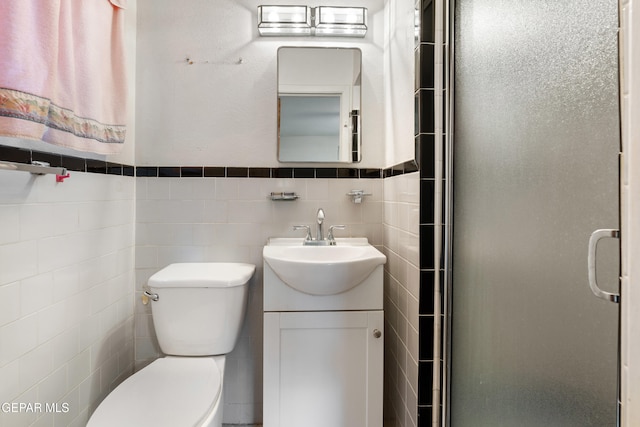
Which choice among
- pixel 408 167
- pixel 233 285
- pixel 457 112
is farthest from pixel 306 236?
pixel 457 112

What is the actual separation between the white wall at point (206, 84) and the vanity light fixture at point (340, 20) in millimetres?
61

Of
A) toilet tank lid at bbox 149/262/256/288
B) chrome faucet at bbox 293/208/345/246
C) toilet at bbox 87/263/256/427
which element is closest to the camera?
toilet at bbox 87/263/256/427

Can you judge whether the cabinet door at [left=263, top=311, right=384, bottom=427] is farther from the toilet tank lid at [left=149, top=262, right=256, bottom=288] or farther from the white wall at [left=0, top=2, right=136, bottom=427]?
the white wall at [left=0, top=2, right=136, bottom=427]

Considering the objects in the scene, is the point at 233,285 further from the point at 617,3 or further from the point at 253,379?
the point at 617,3

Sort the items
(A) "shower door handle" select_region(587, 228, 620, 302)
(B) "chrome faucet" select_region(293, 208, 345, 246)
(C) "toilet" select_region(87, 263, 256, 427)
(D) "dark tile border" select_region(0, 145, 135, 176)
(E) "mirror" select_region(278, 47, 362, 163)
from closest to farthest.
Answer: (A) "shower door handle" select_region(587, 228, 620, 302), (D) "dark tile border" select_region(0, 145, 135, 176), (C) "toilet" select_region(87, 263, 256, 427), (B) "chrome faucet" select_region(293, 208, 345, 246), (E) "mirror" select_region(278, 47, 362, 163)

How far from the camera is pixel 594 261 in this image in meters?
0.62

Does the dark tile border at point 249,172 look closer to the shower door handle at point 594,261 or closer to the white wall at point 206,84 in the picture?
the white wall at point 206,84

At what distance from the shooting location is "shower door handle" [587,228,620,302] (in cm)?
60

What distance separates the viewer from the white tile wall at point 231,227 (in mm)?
1827

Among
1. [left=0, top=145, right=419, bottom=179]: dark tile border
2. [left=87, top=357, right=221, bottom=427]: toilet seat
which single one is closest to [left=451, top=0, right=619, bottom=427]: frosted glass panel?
[left=0, top=145, right=419, bottom=179]: dark tile border

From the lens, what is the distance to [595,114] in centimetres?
65

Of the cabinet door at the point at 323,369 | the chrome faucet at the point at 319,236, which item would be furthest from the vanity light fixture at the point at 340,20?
the cabinet door at the point at 323,369

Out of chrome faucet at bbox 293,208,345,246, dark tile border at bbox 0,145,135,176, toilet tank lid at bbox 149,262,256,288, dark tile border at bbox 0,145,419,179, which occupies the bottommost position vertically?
toilet tank lid at bbox 149,262,256,288

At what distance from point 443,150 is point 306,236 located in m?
0.84
